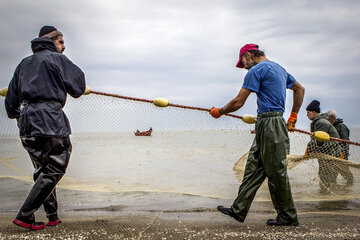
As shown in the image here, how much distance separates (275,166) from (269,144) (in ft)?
0.80

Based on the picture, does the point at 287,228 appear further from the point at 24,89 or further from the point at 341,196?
the point at 24,89

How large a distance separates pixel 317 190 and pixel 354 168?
0.69 meters

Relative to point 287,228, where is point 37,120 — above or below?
above

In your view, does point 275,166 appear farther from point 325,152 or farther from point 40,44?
point 40,44

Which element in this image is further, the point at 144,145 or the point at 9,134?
the point at 144,145

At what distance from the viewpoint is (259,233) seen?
286 centimetres

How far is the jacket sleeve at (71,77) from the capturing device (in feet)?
9.39

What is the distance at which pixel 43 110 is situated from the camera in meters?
2.71

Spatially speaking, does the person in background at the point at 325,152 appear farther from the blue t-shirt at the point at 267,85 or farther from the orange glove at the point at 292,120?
the blue t-shirt at the point at 267,85

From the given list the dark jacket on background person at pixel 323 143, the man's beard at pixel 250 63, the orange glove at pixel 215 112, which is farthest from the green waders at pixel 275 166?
the dark jacket on background person at pixel 323 143

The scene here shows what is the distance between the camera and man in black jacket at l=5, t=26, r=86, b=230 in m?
2.72

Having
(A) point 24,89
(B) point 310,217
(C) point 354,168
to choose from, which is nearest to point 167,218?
(B) point 310,217

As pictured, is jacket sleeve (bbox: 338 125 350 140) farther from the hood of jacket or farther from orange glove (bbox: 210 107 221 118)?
the hood of jacket

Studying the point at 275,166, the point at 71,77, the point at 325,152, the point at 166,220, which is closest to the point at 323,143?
the point at 325,152
